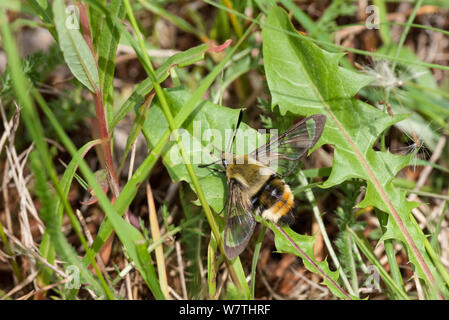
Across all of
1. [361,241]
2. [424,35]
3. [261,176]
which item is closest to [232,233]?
[261,176]

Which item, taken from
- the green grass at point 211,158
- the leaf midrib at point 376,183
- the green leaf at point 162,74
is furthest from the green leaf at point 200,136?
the leaf midrib at point 376,183

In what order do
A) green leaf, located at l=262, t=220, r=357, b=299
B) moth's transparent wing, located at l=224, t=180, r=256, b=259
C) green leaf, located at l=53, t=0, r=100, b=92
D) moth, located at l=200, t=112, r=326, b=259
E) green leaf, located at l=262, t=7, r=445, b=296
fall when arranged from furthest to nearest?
green leaf, located at l=262, t=7, r=445, b=296 → green leaf, located at l=262, t=220, r=357, b=299 → moth, located at l=200, t=112, r=326, b=259 → moth's transparent wing, located at l=224, t=180, r=256, b=259 → green leaf, located at l=53, t=0, r=100, b=92

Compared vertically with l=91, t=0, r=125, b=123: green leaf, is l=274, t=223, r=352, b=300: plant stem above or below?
below

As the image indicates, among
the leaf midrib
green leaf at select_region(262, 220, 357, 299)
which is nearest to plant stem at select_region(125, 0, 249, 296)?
green leaf at select_region(262, 220, 357, 299)

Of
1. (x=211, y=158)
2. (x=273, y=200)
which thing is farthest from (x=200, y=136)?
(x=273, y=200)

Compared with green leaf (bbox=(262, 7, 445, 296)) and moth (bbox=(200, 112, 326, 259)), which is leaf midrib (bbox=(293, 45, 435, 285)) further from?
moth (bbox=(200, 112, 326, 259))
